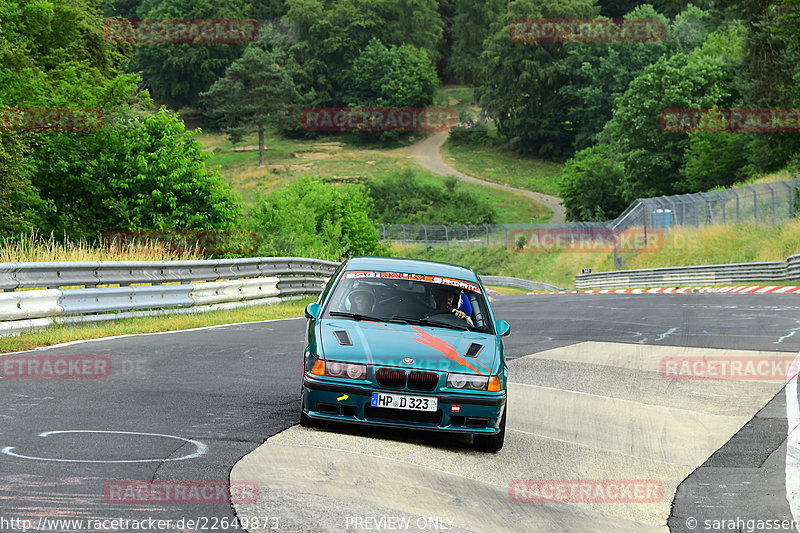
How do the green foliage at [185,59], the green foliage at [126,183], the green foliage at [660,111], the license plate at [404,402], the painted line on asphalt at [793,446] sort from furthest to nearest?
the green foliage at [185,59] → the green foliage at [660,111] → the green foliage at [126,183] → the license plate at [404,402] → the painted line on asphalt at [793,446]

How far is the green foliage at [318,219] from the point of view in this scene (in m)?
42.6

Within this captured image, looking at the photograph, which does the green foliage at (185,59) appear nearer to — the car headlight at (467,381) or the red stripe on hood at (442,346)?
the red stripe on hood at (442,346)

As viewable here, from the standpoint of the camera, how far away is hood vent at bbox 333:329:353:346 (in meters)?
7.59

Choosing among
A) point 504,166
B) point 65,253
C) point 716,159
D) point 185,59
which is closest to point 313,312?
point 65,253

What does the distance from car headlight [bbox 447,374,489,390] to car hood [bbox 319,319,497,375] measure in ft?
0.13

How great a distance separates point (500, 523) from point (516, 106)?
12393 centimetres

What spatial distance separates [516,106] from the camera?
126500mm

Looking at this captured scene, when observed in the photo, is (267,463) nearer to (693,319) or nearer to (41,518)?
(41,518)

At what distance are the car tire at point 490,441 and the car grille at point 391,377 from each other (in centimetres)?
77

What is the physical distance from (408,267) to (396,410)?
212 cm

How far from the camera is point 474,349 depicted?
25.5ft

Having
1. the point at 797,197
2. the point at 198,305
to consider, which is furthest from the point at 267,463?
the point at 797,197

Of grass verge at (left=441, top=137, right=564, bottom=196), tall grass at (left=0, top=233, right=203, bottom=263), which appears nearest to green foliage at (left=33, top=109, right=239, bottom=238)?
tall grass at (left=0, top=233, right=203, bottom=263)

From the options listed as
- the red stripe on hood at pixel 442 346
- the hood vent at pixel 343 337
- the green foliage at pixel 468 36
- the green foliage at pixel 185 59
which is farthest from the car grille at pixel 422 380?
the green foliage at pixel 468 36
